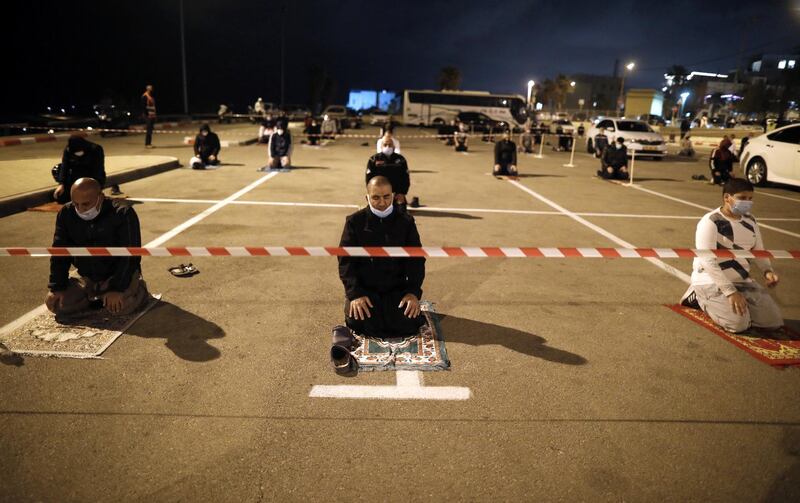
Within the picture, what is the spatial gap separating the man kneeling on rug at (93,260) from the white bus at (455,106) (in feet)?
149

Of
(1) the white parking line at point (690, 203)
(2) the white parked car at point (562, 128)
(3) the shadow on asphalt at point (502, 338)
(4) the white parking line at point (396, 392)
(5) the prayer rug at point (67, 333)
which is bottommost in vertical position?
(4) the white parking line at point (396, 392)

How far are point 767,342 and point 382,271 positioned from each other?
11.4ft

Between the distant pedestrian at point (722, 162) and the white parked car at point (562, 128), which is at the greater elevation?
the white parked car at point (562, 128)

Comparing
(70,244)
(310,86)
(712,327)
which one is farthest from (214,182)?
(310,86)

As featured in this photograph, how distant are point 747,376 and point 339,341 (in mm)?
3140

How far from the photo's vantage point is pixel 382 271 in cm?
418

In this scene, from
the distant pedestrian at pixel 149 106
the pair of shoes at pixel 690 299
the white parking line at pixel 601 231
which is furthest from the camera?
the distant pedestrian at pixel 149 106

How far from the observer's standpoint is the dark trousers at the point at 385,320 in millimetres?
4184

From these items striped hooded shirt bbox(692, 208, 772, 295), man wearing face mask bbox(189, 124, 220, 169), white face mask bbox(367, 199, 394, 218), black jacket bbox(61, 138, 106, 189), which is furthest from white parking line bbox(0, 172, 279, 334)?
striped hooded shirt bbox(692, 208, 772, 295)

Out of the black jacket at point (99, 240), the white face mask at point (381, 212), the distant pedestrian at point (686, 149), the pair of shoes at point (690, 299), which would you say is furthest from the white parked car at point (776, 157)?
the black jacket at point (99, 240)

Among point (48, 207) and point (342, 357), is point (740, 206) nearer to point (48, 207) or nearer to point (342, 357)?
point (342, 357)

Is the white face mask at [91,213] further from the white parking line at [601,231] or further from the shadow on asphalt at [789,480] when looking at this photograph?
the white parking line at [601,231]

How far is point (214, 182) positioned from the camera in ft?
41.1

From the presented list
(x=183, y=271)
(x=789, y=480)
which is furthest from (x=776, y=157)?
(x=183, y=271)
